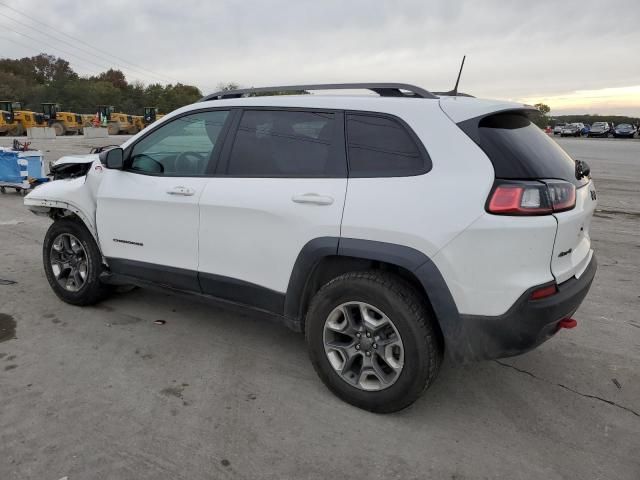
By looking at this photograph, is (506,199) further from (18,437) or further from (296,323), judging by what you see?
(18,437)

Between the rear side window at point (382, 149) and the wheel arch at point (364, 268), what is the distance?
0.42m

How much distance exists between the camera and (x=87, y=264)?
4.26 metres

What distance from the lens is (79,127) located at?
4516cm

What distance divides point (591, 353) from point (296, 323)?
2.26m

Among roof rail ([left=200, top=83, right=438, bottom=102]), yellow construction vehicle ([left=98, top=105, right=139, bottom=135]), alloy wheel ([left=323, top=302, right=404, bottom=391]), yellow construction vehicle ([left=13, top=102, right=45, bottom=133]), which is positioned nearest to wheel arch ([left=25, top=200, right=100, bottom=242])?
roof rail ([left=200, top=83, right=438, bottom=102])

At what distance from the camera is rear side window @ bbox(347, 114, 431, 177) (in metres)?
2.71

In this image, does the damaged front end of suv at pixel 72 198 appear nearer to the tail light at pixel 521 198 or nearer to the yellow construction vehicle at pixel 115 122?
the tail light at pixel 521 198

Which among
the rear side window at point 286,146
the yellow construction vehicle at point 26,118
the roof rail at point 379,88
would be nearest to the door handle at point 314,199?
the rear side window at point 286,146

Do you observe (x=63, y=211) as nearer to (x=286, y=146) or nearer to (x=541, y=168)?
(x=286, y=146)

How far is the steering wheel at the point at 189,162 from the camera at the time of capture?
11.8 feet

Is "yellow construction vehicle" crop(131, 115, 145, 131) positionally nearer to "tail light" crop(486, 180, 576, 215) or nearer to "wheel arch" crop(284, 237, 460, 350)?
"wheel arch" crop(284, 237, 460, 350)

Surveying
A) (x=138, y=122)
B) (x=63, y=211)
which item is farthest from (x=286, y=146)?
(x=138, y=122)

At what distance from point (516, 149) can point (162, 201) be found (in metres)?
2.44

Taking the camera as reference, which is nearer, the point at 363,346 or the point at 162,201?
the point at 363,346
